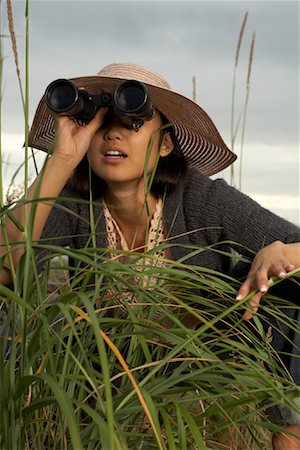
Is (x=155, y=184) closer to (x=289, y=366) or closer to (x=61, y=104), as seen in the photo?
(x=61, y=104)

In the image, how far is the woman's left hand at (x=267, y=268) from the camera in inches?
80.4

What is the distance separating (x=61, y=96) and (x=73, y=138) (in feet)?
0.50

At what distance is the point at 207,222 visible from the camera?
2799 mm

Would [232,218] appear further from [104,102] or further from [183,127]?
[104,102]

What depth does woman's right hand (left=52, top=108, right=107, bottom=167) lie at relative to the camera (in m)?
2.54

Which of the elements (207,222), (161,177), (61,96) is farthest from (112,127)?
(207,222)

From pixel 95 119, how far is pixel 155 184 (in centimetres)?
38

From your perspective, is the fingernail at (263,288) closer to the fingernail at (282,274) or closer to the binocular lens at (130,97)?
the fingernail at (282,274)

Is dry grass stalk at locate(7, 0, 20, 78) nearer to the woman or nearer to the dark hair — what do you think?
the woman

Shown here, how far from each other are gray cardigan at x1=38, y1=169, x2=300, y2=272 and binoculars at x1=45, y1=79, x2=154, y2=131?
34cm

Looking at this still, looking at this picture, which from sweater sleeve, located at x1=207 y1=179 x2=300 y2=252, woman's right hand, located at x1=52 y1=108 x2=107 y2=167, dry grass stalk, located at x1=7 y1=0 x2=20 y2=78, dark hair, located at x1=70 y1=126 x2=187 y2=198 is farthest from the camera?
dark hair, located at x1=70 y1=126 x2=187 y2=198

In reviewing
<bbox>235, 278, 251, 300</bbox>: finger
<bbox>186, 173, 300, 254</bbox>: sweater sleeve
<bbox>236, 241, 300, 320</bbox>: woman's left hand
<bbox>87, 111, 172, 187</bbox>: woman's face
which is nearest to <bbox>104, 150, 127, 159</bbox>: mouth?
<bbox>87, 111, 172, 187</bbox>: woman's face

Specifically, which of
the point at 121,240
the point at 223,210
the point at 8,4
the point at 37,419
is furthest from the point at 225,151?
the point at 37,419

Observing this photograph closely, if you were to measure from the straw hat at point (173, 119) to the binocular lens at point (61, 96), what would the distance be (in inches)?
8.2
